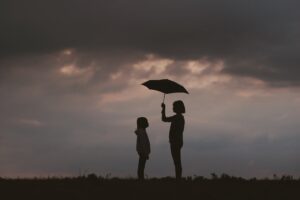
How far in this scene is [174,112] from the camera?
73.9ft

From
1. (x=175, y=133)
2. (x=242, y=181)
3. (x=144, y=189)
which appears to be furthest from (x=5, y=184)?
(x=242, y=181)

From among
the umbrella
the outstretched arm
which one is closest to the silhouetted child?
the outstretched arm

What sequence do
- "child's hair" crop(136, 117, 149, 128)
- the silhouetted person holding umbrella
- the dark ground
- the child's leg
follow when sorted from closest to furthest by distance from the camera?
the dark ground
the silhouetted person holding umbrella
"child's hair" crop(136, 117, 149, 128)
the child's leg

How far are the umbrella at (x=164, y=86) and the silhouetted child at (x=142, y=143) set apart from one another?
1.23 m

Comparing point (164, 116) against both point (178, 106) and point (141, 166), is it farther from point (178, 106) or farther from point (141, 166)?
point (141, 166)

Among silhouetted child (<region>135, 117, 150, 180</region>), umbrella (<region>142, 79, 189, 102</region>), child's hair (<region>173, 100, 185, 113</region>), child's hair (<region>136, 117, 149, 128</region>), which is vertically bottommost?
silhouetted child (<region>135, 117, 150, 180</region>)

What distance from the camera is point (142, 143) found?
23.7 metres

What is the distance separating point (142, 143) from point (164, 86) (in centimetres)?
221

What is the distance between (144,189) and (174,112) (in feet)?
15.1

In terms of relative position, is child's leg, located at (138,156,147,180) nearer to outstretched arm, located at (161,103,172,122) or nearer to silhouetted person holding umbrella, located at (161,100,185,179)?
silhouetted person holding umbrella, located at (161,100,185,179)

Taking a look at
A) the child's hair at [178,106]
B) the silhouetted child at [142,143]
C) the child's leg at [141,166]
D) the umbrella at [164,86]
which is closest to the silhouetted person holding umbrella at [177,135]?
the child's hair at [178,106]

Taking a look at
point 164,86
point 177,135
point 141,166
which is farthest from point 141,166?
point 164,86

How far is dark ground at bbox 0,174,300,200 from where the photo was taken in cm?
1800

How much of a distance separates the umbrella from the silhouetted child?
4.05 ft
